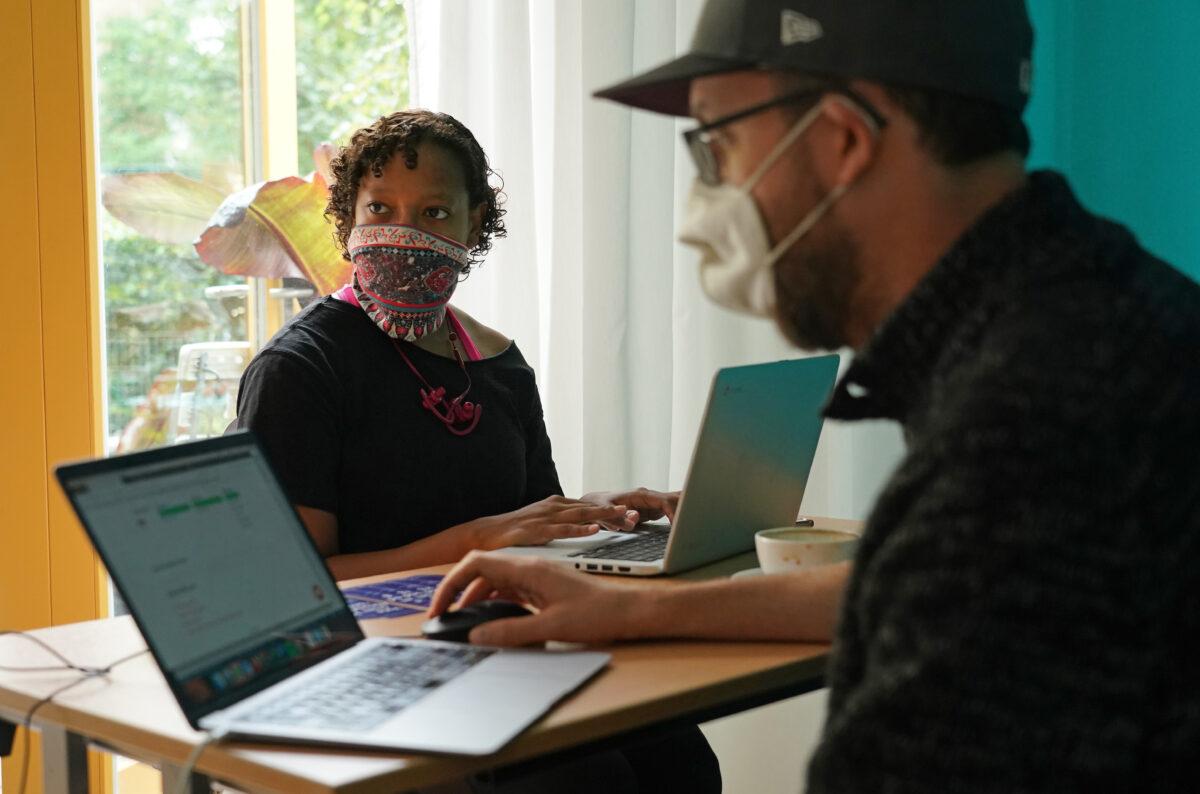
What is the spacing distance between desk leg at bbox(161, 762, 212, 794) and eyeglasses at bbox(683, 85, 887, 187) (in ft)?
2.24

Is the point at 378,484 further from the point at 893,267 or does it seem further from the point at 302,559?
the point at 893,267

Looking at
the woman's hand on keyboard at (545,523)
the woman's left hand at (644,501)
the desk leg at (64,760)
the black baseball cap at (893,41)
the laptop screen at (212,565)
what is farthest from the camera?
the woman's left hand at (644,501)

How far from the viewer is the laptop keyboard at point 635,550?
5.58ft

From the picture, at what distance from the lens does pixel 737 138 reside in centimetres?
106

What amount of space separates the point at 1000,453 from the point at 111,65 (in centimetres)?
245

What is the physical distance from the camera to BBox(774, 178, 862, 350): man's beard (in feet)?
3.30

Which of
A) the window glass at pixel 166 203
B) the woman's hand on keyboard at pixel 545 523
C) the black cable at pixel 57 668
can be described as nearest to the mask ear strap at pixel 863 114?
A: the black cable at pixel 57 668

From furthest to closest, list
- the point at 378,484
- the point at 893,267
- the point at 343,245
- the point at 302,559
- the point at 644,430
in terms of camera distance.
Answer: the point at 644,430 → the point at 343,245 → the point at 378,484 → the point at 302,559 → the point at 893,267

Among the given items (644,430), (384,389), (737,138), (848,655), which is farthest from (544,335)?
(848,655)

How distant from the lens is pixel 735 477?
66.7 inches

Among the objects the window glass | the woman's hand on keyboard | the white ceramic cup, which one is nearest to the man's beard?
the white ceramic cup

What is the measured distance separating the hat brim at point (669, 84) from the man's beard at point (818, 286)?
137mm

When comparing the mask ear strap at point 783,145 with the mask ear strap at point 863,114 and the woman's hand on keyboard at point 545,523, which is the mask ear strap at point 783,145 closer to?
the mask ear strap at point 863,114

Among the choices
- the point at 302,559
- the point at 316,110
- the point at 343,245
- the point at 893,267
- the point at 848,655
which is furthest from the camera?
the point at 316,110
